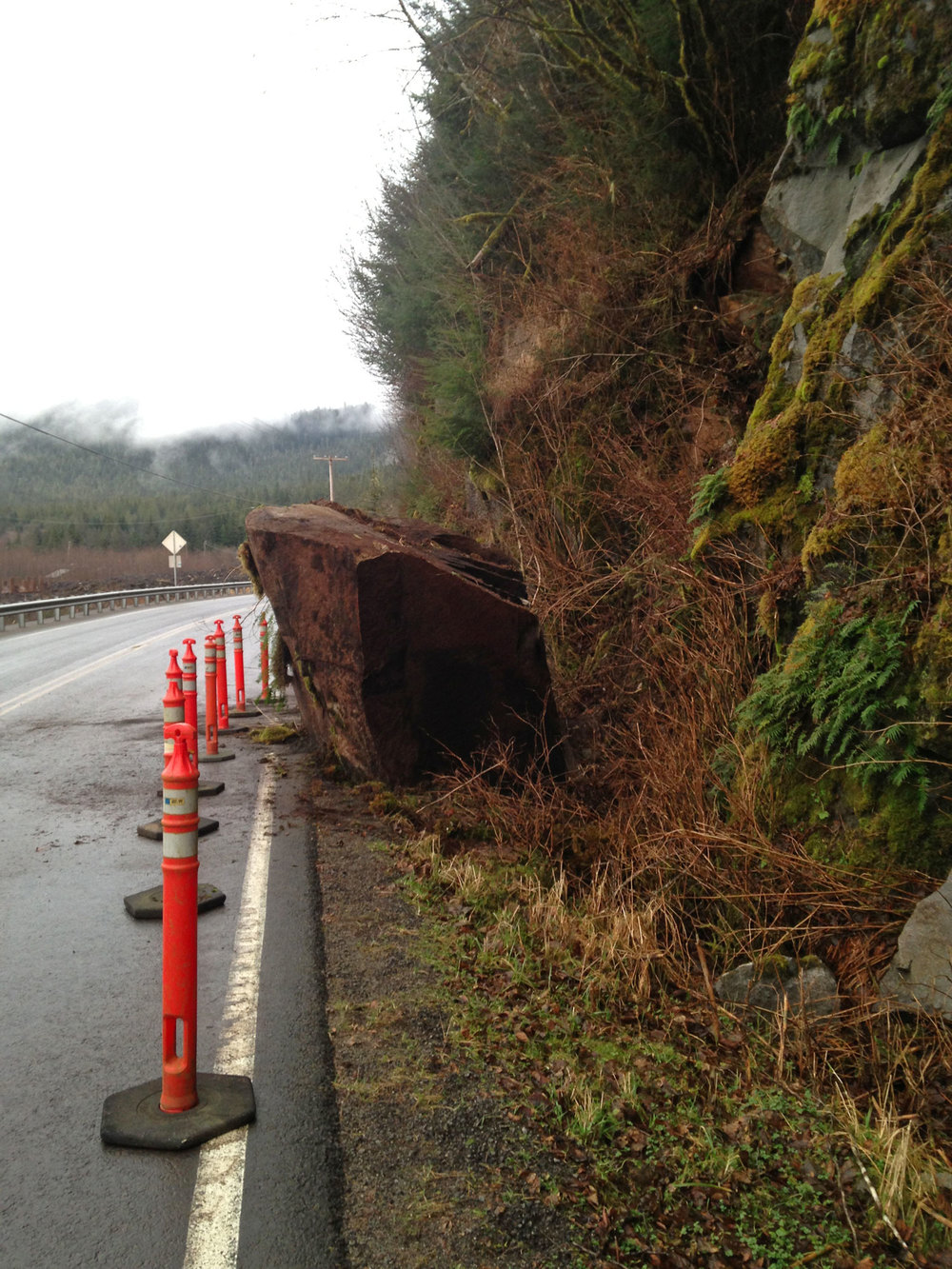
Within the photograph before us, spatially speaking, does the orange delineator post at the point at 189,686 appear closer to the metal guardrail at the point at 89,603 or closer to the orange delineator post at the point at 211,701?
the orange delineator post at the point at 211,701

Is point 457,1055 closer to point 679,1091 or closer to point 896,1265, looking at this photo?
point 679,1091

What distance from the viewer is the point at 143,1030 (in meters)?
4.38

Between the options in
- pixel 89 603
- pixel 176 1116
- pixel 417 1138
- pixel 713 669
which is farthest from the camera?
pixel 89 603

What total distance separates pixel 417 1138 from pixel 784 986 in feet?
5.71

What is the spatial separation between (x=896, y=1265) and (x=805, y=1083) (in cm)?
98

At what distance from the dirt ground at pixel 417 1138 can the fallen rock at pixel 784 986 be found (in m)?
1.25

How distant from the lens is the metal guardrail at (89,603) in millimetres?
30297

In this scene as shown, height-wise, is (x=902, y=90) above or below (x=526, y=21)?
below

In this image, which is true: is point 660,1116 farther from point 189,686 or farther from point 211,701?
point 211,701

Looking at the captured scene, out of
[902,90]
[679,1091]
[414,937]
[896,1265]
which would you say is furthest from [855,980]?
[902,90]

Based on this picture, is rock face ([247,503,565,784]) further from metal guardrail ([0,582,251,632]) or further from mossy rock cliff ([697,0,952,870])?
metal guardrail ([0,582,251,632])

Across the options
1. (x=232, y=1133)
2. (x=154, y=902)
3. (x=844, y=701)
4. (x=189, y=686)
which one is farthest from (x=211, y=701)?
(x=232, y=1133)

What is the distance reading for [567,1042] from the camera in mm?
4148

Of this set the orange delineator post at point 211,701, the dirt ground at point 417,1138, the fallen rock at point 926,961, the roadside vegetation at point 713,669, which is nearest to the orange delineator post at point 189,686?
the orange delineator post at point 211,701
